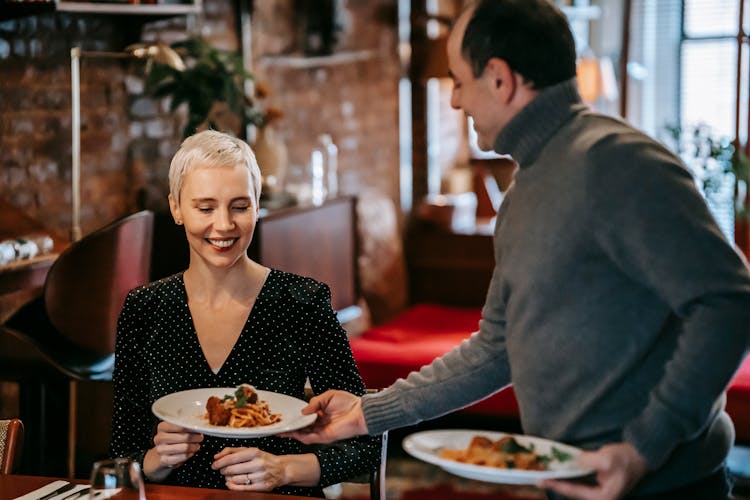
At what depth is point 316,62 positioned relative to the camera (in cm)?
541

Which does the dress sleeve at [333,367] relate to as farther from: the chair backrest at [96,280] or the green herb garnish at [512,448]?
the chair backrest at [96,280]

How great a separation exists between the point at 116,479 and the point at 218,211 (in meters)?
0.74

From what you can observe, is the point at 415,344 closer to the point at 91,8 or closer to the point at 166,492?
the point at 91,8

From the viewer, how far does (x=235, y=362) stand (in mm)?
2084

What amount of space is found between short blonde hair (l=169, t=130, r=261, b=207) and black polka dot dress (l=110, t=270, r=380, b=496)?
22cm

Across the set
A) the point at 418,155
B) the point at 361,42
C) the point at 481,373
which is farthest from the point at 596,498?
the point at 418,155

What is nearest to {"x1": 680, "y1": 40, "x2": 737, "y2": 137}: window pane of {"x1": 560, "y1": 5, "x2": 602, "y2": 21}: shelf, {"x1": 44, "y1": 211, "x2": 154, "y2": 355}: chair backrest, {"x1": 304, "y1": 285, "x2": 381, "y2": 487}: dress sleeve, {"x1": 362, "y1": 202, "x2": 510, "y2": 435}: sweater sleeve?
{"x1": 560, "y1": 5, "x2": 602, "y2": 21}: shelf

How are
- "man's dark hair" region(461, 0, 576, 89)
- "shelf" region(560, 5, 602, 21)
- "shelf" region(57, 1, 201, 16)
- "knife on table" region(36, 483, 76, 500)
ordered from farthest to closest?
"shelf" region(560, 5, 602, 21), "shelf" region(57, 1, 201, 16), "knife on table" region(36, 483, 76, 500), "man's dark hair" region(461, 0, 576, 89)

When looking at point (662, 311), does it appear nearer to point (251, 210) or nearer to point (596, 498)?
point (596, 498)

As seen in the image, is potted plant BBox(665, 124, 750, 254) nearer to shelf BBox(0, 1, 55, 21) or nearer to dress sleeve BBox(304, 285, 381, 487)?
shelf BBox(0, 1, 55, 21)

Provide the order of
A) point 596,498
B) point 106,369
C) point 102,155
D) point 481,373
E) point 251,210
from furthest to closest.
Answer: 1. point 102,155
2. point 106,369
3. point 251,210
4. point 481,373
5. point 596,498

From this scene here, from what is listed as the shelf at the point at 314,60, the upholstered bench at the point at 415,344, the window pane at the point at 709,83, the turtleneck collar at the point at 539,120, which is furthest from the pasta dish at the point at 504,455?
the window pane at the point at 709,83

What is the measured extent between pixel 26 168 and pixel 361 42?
2.65m

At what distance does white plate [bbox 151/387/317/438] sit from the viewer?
1.64m
